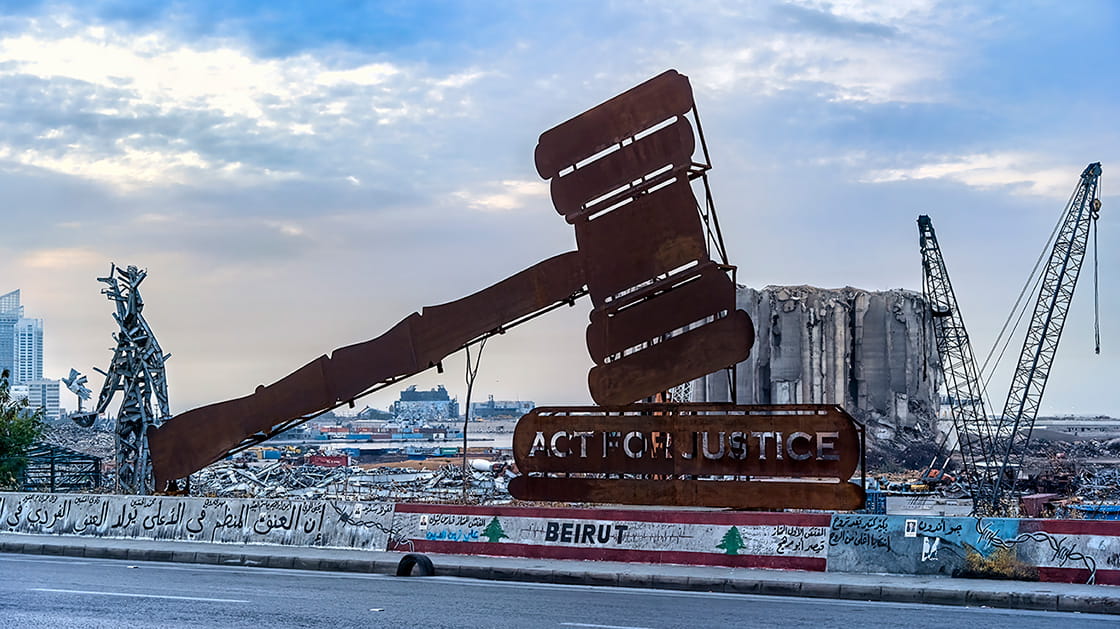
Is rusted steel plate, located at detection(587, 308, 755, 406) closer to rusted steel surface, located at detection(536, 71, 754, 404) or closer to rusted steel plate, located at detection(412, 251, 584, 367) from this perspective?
rusted steel surface, located at detection(536, 71, 754, 404)

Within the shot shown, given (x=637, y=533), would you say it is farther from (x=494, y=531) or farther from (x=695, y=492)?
(x=494, y=531)

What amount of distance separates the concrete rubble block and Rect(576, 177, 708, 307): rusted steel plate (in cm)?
987

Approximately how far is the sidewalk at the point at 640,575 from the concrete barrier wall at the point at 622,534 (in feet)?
0.90

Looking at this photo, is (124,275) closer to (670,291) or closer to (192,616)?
(670,291)

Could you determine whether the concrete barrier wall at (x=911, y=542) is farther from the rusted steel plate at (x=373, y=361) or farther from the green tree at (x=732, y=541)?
the rusted steel plate at (x=373, y=361)

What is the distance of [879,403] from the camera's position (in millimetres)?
183125

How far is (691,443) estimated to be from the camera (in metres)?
24.3

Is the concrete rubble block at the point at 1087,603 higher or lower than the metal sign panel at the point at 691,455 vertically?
lower

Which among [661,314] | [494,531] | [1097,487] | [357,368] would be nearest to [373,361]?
[357,368]

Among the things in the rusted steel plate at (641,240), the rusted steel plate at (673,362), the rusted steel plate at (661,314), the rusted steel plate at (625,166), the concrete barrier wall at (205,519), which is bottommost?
the concrete barrier wall at (205,519)

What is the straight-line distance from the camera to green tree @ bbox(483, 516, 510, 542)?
76.6 feet

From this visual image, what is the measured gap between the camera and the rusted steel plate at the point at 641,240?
81.6ft

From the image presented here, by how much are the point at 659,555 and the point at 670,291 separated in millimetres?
5759

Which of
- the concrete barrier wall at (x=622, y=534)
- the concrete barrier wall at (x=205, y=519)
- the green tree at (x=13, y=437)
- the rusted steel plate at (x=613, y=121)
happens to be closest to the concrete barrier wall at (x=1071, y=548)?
the concrete barrier wall at (x=622, y=534)
